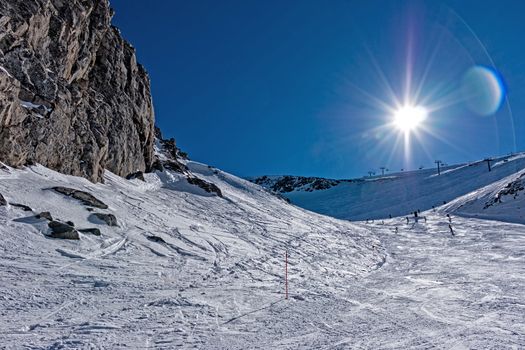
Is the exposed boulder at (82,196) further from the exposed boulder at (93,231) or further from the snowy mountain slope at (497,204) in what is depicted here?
the snowy mountain slope at (497,204)

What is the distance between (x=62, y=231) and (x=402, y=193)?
8186 cm

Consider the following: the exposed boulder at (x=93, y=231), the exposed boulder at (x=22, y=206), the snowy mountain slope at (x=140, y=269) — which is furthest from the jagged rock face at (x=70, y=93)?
the exposed boulder at (x=93, y=231)

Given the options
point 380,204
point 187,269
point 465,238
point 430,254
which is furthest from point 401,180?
point 187,269

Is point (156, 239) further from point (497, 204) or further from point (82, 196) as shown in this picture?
point (497, 204)

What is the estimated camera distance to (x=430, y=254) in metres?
22.3

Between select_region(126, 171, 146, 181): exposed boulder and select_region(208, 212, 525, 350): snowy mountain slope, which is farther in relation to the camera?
select_region(126, 171, 146, 181): exposed boulder

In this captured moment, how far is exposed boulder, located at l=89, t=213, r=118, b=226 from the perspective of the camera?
15.7 metres

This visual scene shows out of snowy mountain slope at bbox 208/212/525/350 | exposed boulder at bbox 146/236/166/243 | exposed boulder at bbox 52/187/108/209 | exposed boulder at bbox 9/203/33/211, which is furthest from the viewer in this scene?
exposed boulder at bbox 52/187/108/209

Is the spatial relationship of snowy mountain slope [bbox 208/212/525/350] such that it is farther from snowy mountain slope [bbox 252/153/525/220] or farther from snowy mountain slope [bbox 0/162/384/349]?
snowy mountain slope [bbox 252/153/525/220]

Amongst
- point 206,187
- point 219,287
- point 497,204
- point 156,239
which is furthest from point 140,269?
point 497,204

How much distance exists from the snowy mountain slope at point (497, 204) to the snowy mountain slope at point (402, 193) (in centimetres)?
1056

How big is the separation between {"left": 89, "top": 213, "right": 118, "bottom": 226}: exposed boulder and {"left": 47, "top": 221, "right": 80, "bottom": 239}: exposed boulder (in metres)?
2.58

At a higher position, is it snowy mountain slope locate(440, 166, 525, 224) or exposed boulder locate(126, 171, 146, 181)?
snowy mountain slope locate(440, 166, 525, 224)

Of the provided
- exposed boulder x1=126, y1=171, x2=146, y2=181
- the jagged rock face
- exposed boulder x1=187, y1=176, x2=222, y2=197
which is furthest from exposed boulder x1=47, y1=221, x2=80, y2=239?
exposed boulder x1=187, y1=176, x2=222, y2=197
